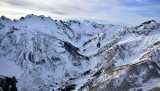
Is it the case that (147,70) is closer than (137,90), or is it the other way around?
(137,90)

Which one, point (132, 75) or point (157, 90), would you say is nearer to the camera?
point (157, 90)

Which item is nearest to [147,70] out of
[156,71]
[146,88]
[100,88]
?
[156,71]

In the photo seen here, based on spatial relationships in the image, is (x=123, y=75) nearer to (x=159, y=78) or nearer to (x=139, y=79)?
(x=139, y=79)

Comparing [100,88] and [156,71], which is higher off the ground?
[156,71]

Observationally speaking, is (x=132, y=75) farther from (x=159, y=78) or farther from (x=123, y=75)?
(x=159, y=78)

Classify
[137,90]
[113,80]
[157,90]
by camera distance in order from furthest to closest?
[113,80] → [137,90] → [157,90]

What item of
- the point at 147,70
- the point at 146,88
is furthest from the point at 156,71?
the point at 146,88

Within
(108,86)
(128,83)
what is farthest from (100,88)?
(128,83)

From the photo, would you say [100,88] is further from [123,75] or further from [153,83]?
[153,83]

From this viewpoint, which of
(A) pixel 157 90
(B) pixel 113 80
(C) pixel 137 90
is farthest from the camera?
(B) pixel 113 80
